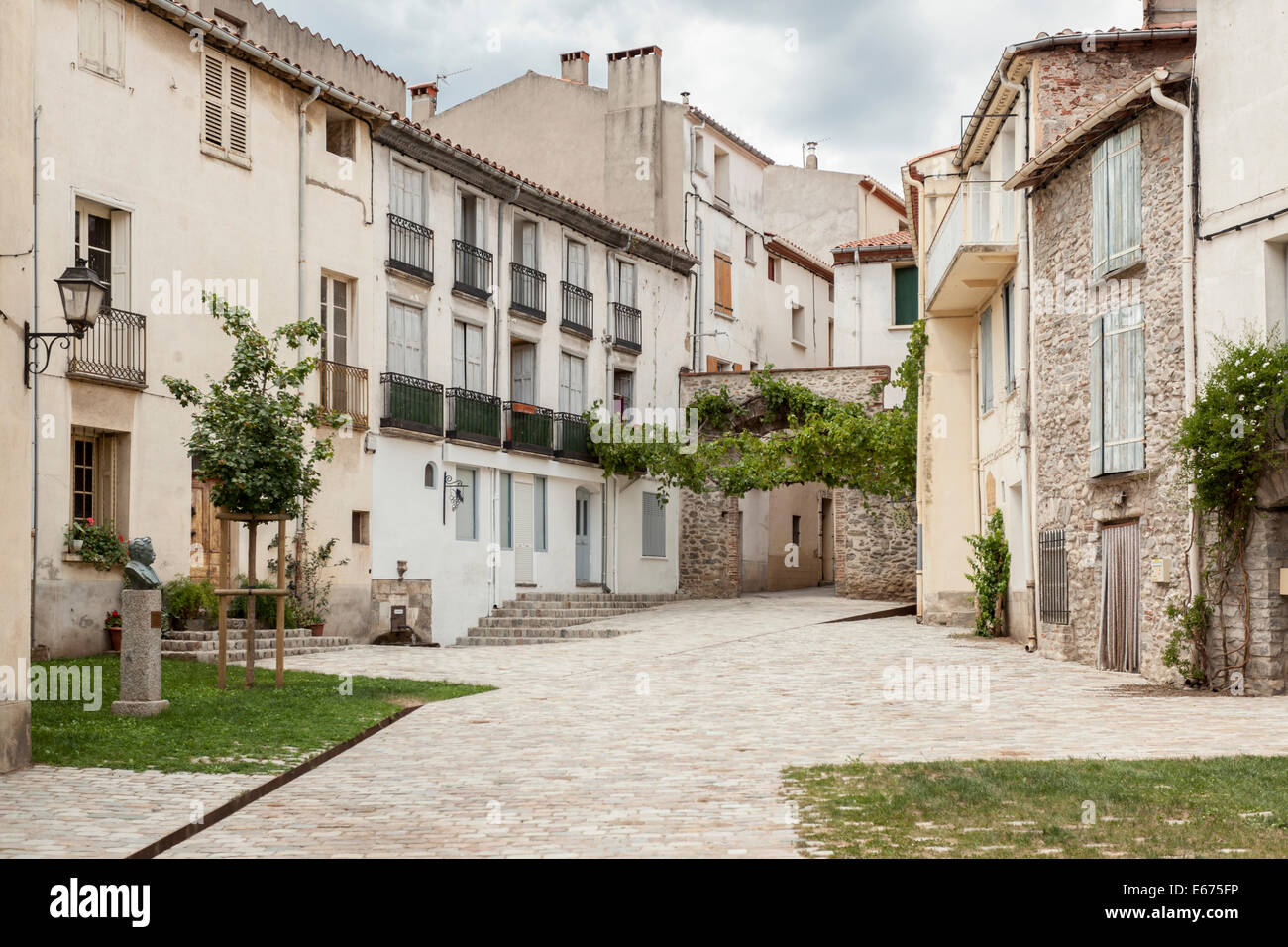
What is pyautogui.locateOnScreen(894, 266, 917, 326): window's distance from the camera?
117 ft

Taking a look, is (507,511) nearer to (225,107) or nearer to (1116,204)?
(225,107)

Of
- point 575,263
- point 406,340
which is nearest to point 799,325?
point 575,263

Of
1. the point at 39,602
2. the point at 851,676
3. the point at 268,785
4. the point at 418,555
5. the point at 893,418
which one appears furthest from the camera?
the point at 893,418

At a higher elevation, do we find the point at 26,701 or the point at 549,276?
the point at 549,276

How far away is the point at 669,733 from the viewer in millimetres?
11836

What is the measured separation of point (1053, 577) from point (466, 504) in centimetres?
1209

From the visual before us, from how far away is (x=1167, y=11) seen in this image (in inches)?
779

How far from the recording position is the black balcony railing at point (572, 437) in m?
30.2

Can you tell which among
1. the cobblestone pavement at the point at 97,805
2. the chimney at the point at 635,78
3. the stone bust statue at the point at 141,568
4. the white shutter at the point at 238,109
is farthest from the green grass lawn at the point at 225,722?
the chimney at the point at 635,78

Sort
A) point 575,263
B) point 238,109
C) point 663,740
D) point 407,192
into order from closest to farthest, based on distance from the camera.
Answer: point 663,740
point 238,109
point 407,192
point 575,263

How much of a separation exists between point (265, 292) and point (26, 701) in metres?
13.1
